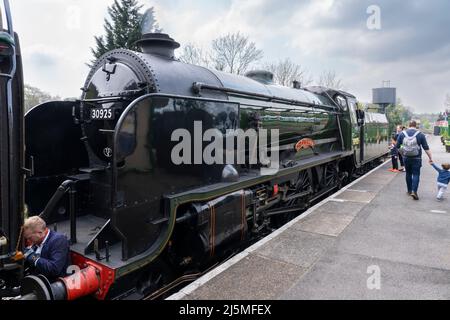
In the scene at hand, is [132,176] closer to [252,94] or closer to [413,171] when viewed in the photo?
[252,94]

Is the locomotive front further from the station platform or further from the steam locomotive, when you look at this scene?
the station platform

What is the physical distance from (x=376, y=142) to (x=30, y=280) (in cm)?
1422

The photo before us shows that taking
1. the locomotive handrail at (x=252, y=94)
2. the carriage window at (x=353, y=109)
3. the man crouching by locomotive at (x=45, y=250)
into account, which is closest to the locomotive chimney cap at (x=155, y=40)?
the locomotive handrail at (x=252, y=94)

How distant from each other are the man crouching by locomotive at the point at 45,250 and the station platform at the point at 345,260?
3.56ft

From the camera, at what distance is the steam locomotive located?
8.90 feet

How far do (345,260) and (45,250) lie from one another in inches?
134

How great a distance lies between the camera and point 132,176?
3.10 m

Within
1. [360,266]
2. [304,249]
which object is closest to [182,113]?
[304,249]

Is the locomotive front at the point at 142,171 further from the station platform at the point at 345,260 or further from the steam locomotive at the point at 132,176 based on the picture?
the station platform at the point at 345,260

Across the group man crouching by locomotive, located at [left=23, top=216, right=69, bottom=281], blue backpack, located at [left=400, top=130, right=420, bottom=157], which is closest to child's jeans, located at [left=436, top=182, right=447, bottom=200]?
blue backpack, located at [left=400, top=130, right=420, bottom=157]

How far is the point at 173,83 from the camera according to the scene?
3953mm

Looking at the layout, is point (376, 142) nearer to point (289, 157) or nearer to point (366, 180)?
point (366, 180)

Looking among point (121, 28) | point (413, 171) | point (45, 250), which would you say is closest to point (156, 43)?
point (45, 250)

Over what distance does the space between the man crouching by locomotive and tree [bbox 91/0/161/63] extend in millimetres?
23982
